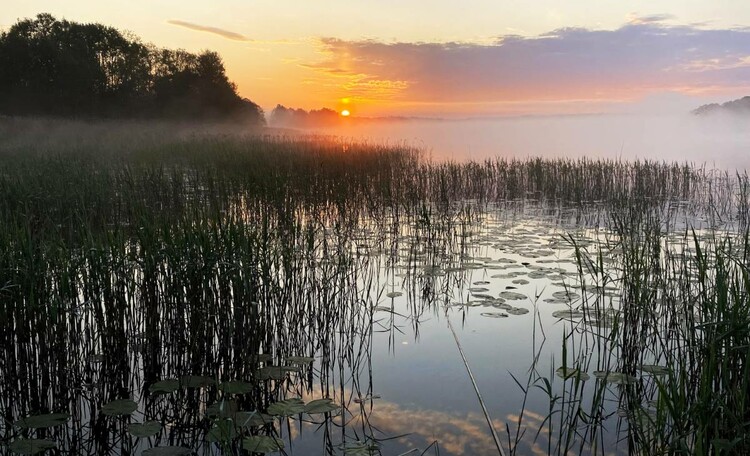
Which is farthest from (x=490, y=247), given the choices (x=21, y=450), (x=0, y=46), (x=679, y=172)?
(x=0, y=46)

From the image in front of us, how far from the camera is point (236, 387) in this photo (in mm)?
3275

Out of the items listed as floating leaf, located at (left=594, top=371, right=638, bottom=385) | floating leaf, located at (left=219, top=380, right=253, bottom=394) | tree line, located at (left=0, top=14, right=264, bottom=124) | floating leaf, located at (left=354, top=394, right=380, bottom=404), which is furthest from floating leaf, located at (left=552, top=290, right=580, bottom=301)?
tree line, located at (left=0, top=14, right=264, bottom=124)

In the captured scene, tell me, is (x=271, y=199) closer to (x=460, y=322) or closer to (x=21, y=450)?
(x=460, y=322)

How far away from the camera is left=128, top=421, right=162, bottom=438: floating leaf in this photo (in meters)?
2.89

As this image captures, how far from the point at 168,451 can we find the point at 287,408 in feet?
2.00

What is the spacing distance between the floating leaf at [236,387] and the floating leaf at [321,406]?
0.37 m

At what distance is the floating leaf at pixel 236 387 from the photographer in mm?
3227

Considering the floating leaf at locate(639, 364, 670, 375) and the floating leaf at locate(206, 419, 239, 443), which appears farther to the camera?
the floating leaf at locate(639, 364, 670, 375)

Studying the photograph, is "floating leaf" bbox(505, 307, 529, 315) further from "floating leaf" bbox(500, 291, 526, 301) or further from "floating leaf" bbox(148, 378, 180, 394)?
"floating leaf" bbox(148, 378, 180, 394)

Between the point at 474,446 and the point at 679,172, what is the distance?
11.1 metres

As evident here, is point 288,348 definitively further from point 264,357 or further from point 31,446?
point 31,446

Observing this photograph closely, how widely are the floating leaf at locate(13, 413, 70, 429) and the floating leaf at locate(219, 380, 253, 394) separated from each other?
0.81 meters

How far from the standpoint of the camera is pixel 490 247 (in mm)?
7551

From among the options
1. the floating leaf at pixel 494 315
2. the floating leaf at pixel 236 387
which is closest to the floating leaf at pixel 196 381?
the floating leaf at pixel 236 387
